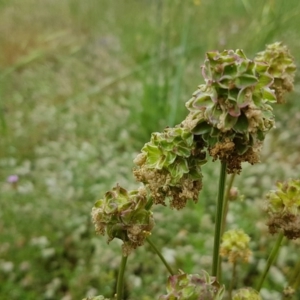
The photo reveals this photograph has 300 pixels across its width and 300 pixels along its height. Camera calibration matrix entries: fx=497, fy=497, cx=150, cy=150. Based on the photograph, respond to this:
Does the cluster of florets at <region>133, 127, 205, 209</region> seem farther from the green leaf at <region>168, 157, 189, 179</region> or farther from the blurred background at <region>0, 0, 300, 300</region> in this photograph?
the blurred background at <region>0, 0, 300, 300</region>

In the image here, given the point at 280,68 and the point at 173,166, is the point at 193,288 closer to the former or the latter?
the point at 173,166

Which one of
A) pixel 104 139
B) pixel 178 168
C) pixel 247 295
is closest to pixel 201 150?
pixel 178 168

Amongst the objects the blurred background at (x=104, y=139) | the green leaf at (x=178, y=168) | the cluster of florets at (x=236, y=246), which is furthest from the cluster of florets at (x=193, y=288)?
the blurred background at (x=104, y=139)

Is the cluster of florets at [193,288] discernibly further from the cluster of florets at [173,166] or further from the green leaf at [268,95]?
the green leaf at [268,95]

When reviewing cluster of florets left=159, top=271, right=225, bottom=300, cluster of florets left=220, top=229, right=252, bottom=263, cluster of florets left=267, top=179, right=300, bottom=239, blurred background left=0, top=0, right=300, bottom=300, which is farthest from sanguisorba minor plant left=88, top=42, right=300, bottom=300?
blurred background left=0, top=0, right=300, bottom=300

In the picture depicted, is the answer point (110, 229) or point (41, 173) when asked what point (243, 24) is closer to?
point (41, 173)
